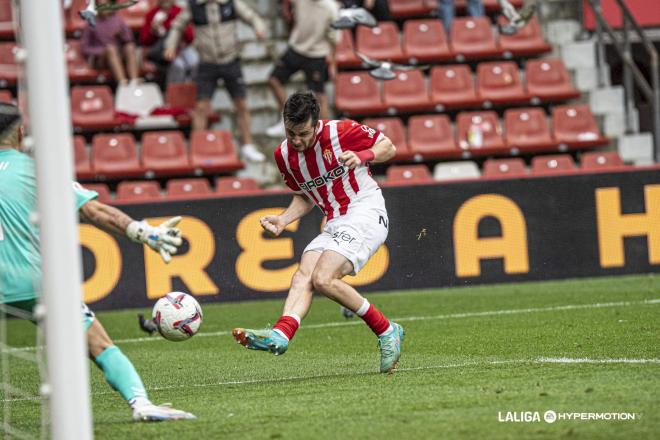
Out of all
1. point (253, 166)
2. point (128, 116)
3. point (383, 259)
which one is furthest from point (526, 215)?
point (128, 116)

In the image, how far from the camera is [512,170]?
16828 millimetres

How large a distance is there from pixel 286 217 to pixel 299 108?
90cm

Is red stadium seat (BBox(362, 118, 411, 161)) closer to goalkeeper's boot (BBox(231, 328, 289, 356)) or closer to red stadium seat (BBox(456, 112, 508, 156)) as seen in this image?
red stadium seat (BBox(456, 112, 508, 156))

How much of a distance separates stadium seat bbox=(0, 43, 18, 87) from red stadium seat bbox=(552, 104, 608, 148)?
769 centimetres

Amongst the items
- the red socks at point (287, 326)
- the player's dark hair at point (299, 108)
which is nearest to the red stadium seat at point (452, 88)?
the player's dark hair at point (299, 108)

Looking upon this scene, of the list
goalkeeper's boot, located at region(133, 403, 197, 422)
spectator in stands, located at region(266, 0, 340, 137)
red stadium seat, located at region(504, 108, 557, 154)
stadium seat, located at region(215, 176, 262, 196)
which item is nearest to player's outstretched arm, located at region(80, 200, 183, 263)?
goalkeeper's boot, located at region(133, 403, 197, 422)

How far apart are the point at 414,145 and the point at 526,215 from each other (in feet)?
10.3

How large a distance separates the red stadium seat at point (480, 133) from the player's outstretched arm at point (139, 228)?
11.8 meters

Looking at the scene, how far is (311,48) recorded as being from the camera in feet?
55.7

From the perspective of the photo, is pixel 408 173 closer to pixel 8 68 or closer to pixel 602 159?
pixel 602 159

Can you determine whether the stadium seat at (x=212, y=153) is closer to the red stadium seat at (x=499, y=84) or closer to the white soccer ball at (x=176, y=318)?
the red stadium seat at (x=499, y=84)

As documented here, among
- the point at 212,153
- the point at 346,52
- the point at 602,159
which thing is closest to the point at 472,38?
the point at 346,52

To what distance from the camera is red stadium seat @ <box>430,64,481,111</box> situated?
1814 cm

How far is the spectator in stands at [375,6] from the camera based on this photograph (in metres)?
18.0
